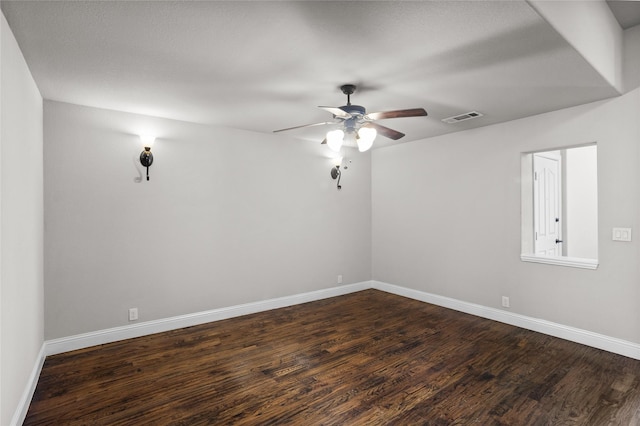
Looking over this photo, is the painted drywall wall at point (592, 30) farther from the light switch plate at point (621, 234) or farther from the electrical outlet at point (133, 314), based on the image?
the electrical outlet at point (133, 314)

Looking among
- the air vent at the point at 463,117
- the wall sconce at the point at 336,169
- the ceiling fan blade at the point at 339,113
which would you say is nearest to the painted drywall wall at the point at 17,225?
Answer: the ceiling fan blade at the point at 339,113

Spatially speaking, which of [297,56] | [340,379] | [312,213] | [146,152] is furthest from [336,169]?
[340,379]

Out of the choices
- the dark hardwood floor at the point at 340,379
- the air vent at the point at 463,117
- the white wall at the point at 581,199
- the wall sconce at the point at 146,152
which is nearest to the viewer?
the dark hardwood floor at the point at 340,379

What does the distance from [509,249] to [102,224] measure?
472 cm

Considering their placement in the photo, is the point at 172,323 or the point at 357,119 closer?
the point at 357,119

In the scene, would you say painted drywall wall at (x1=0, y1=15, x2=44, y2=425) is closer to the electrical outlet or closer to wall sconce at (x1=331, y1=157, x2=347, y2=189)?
the electrical outlet

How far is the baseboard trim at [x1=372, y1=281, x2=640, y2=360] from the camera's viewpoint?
126 inches

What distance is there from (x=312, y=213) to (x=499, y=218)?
8.49 feet

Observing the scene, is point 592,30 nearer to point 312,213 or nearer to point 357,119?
point 357,119

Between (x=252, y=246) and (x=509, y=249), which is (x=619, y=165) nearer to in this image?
(x=509, y=249)

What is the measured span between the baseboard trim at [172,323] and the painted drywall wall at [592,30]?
4175 mm

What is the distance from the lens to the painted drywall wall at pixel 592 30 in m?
2.00

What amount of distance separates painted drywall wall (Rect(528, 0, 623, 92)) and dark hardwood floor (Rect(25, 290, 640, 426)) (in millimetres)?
2531

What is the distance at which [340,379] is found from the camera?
2.74 meters
